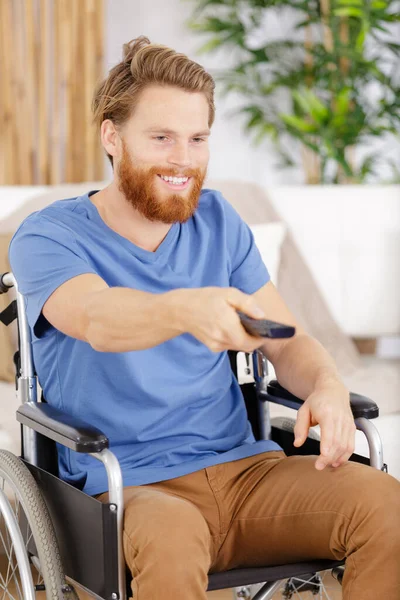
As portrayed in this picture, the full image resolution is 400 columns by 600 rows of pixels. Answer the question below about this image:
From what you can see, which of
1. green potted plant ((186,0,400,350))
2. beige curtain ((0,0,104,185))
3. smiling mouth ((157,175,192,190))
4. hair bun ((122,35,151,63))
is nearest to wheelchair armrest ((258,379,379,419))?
smiling mouth ((157,175,192,190))

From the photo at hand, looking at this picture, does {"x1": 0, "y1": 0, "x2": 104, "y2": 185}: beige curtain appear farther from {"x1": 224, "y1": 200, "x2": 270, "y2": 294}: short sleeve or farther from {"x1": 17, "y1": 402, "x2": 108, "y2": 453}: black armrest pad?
{"x1": 17, "y1": 402, "x2": 108, "y2": 453}: black armrest pad

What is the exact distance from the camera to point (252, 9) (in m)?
4.04

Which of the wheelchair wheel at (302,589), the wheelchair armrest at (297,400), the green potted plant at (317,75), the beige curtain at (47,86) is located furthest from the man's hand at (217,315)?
the green potted plant at (317,75)

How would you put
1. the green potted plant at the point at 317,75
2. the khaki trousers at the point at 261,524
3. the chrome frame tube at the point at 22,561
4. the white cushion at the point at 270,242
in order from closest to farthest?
1. the khaki trousers at the point at 261,524
2. the chrome frame tube at the point at 22,561
3. the white cushion at the point at 270,242
4. the green potted plant at the point at 317,75

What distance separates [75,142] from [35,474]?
2.37 meters

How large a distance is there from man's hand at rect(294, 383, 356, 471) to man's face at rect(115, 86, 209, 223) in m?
0.38

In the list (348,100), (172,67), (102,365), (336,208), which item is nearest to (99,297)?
(102,365)

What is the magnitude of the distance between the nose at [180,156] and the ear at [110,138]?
0.12 meters

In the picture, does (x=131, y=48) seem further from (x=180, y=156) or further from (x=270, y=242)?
(x=270, y=242)

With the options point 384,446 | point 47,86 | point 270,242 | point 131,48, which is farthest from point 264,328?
point 47,86

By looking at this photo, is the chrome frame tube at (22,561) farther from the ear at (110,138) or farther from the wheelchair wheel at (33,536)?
the ear at (110,138)

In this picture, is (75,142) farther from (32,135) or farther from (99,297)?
(99,297)

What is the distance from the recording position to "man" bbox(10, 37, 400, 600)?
1289 mm

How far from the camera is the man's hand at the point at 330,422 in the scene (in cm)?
138
